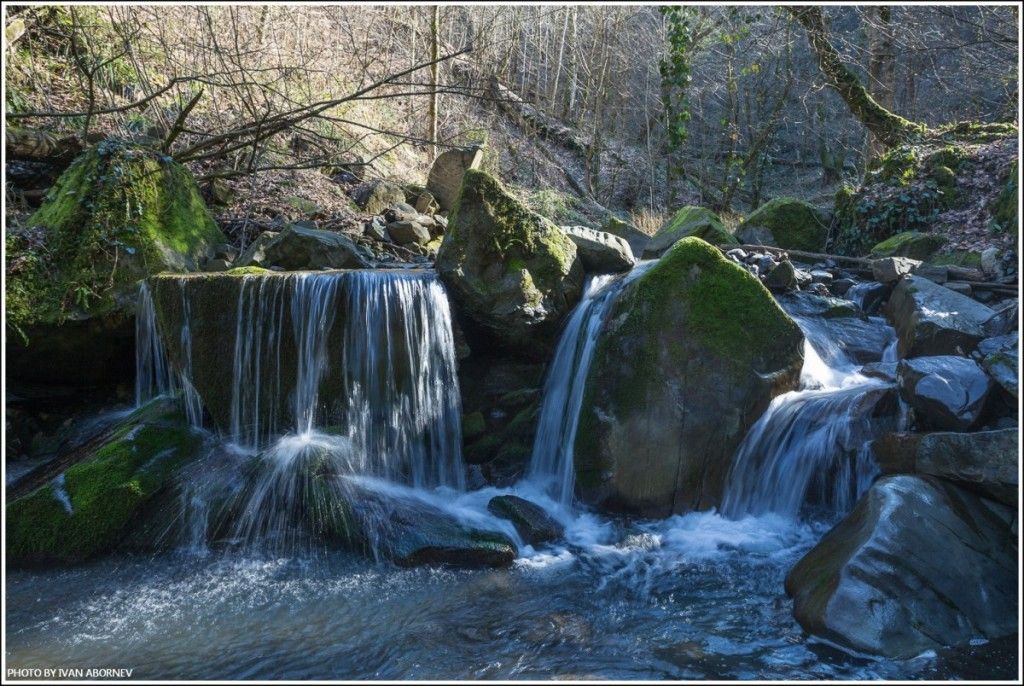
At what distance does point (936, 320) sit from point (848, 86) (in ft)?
27.9

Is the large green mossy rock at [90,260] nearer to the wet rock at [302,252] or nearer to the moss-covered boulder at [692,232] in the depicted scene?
the wet rock at [302,252]

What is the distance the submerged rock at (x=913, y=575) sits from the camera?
382 cm

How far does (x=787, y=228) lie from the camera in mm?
10523

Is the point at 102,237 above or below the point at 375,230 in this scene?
below

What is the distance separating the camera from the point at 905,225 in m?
10.1

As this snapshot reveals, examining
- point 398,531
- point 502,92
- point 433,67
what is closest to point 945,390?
point 398,531

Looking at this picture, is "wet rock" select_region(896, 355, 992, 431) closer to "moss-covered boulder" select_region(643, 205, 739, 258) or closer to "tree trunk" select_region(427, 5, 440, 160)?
"moss-covered boulder" select_region(643, 205, 739, 258)

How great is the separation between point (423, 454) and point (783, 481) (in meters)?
2.95

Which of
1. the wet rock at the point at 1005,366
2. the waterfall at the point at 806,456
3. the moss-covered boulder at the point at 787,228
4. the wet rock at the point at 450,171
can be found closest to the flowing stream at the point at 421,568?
the waterfall at the point at 806,456

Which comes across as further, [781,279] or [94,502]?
[781,279]

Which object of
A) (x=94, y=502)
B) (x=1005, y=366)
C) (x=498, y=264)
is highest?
(x=498, y=264)

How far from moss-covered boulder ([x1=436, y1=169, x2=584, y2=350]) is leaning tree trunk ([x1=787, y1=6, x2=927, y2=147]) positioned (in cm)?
873

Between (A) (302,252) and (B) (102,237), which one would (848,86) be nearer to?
(A) (302,252)

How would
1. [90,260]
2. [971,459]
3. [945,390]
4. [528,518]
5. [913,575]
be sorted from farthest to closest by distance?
1. [90,260]
2. [528,518]
3. [945,390]
4. [971,459]
5. [913,575]
